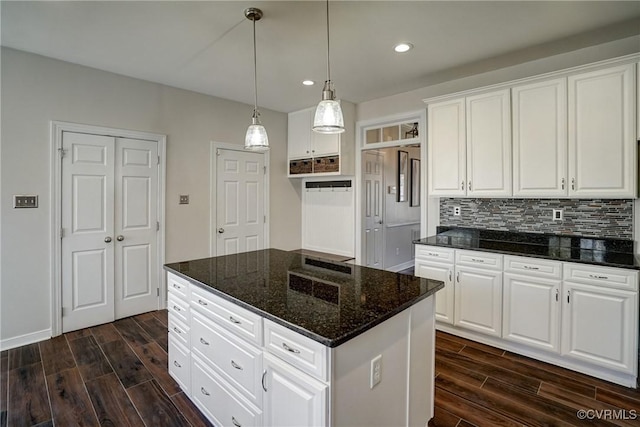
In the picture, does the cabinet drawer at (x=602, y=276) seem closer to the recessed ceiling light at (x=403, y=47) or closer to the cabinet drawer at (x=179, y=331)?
the recessed ceiling light at (x=403, y=47)

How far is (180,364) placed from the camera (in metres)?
2.18

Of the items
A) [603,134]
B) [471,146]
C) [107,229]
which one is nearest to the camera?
[603,134]

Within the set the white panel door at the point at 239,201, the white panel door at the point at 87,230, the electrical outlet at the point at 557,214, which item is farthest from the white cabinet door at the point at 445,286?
the white panel door at the point at 87,230

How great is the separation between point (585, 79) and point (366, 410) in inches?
115

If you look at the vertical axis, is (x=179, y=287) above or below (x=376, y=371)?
above

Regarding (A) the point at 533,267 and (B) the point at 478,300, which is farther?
(B) the point at 478,300

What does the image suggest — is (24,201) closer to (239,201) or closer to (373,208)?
(239,201)

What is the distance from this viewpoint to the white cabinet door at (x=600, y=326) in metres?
2.23

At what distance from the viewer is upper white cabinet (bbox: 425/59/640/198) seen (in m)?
2.40

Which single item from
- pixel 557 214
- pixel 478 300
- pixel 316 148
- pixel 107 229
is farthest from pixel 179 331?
pixel 557 214

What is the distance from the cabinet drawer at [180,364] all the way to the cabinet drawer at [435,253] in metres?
2.28

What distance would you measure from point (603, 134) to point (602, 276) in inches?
42.6

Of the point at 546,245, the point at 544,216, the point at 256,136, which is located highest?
the point at 256,136

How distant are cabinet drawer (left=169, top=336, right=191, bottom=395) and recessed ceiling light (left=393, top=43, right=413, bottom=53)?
2893 mm
